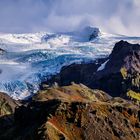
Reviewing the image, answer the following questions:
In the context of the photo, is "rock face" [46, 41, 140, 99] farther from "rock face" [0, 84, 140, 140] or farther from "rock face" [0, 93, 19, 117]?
"rock face" [0, 84, 140, 140]

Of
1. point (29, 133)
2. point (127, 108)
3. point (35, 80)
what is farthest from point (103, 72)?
point (29, 133)

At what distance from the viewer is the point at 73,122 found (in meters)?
76.8

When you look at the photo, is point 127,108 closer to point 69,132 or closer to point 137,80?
point 69,132

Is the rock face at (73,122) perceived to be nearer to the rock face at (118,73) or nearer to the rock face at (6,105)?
the rock face at (6,105)

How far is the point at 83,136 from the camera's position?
74.9m

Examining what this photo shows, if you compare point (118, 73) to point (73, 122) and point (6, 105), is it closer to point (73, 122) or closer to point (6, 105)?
point (6, 105)

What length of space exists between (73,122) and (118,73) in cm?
9716

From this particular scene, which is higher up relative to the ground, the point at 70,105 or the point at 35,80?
the point at 70,105

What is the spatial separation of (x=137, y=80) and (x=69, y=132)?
327 feet

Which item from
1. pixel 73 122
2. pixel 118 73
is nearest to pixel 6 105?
pixel 118 73

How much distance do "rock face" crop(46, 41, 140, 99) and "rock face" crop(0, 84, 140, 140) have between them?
8029 cm

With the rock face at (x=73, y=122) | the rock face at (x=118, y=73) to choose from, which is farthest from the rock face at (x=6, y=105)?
the rock face at (x=73, y=122)

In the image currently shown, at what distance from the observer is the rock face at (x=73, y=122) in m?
73.7

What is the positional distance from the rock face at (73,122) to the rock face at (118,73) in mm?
80289
